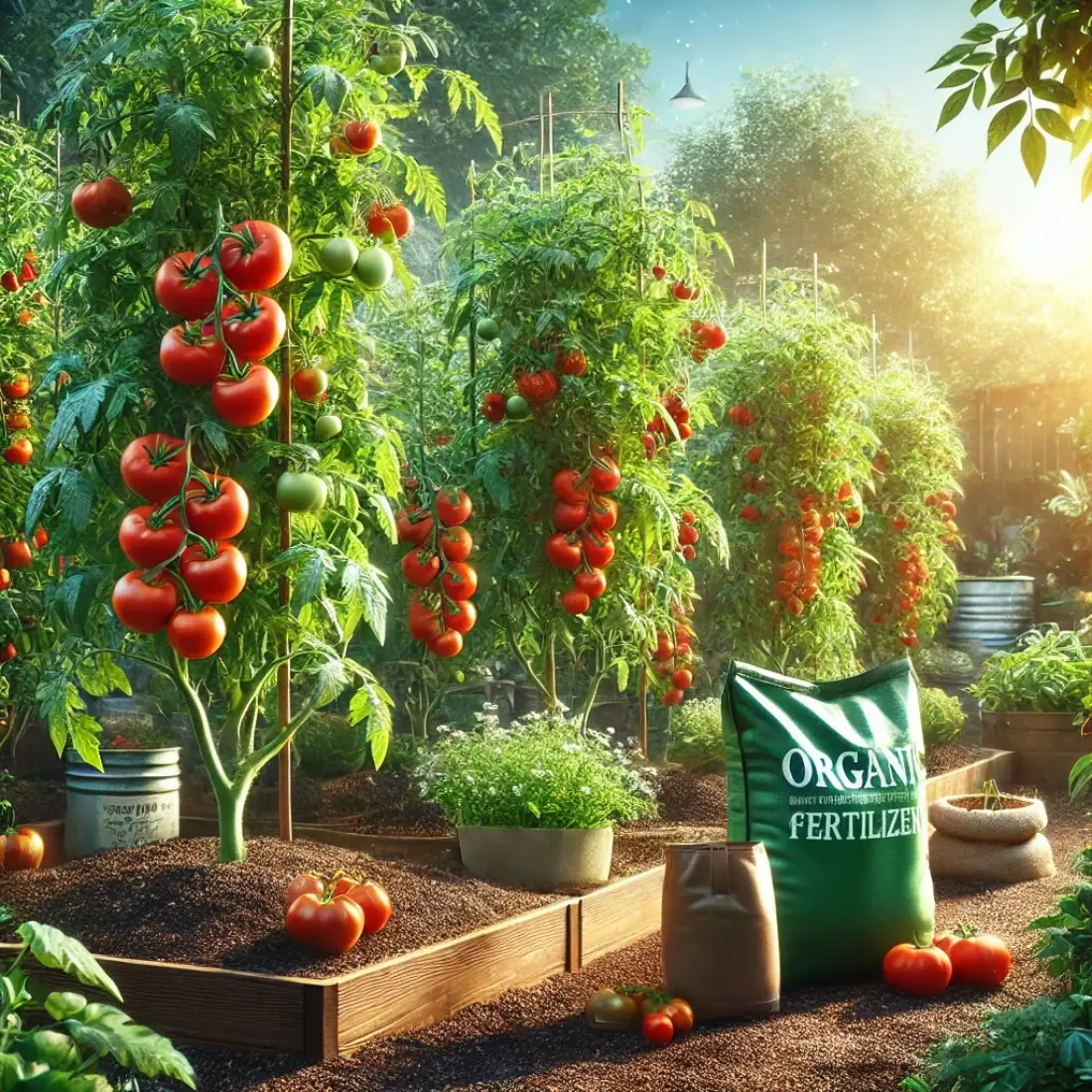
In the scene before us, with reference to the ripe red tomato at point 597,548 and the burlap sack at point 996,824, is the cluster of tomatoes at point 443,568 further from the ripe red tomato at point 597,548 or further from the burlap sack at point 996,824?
the burlap sack at point 996,824

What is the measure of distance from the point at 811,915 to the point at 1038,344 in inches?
537

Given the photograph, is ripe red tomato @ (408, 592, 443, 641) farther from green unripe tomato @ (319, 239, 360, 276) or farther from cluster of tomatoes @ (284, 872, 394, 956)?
green unripe tomato @ (319, 239, 360, 276)

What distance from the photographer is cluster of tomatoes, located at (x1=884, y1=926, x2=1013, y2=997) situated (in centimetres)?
333

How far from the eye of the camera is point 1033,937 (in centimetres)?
402

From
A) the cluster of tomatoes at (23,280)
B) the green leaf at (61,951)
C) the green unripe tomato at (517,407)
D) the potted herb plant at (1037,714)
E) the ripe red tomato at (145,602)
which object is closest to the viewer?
the green leaf at (61,951)

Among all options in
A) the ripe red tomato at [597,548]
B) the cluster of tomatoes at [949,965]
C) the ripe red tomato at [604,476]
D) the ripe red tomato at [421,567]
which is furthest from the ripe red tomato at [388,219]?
the cluster of tomatoes at [949,965]

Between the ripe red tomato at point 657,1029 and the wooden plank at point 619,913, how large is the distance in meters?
0.79

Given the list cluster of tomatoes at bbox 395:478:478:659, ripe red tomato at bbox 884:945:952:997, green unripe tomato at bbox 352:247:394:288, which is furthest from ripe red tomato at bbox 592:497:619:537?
ripe red tomato at bbox 884:945:952:997

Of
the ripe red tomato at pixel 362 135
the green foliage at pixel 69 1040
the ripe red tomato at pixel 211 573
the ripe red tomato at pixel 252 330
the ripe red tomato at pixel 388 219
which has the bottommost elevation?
the green foliage at pixel 69 1040

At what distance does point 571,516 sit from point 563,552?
0.43ft

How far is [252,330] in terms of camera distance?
2.99 meters

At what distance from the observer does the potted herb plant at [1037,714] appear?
740 cm

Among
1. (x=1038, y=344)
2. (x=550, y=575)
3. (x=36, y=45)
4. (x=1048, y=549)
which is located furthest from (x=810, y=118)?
(x=550, y=575)

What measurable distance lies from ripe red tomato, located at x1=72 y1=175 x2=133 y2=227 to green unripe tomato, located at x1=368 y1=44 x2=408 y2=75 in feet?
2.23
